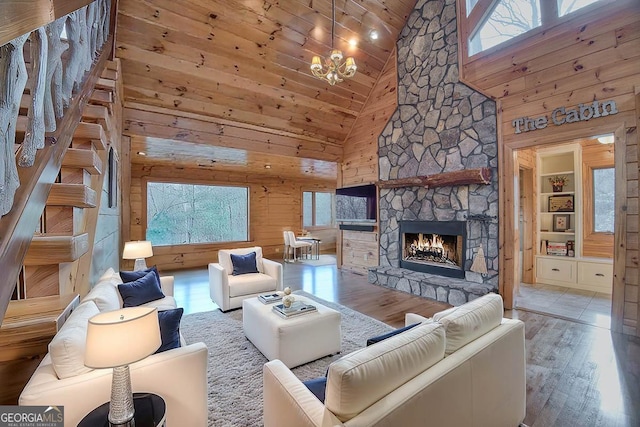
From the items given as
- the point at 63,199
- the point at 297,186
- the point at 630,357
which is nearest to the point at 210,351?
the point at 63,199

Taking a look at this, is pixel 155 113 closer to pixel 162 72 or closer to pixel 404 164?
pixel 162 72

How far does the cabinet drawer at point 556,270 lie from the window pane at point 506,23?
12.3ft

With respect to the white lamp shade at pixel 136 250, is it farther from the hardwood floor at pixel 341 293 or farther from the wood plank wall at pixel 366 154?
the wood plank wall at pixel 366 154

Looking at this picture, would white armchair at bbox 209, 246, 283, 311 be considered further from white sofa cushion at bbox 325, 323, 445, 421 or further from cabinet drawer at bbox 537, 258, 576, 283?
cabinet drawer at bbox 537, 258, 576, 283

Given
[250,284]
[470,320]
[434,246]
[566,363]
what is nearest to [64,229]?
[470,320]

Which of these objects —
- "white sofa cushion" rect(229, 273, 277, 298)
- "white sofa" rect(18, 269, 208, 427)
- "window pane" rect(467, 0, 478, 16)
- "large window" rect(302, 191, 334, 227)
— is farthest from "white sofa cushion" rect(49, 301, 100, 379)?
"large window" rect(302, 191, 334, 227)

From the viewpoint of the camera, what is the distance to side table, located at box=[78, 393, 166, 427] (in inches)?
47.6

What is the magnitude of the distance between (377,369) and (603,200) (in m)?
5.91

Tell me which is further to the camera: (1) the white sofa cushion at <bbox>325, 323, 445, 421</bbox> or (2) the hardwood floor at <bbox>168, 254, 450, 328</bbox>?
(2) the hardwood floor at <bbox>168, 254, 450, 328</bbox>

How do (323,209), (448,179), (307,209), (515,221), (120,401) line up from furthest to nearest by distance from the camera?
(323,209)
(307,209)
(448,179)
(515,221)
(120,401)

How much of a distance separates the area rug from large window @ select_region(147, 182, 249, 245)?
401 centimetres

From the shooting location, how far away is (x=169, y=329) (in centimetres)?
177

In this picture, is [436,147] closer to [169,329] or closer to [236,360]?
[236,360]

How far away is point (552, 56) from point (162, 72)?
5196 mm
